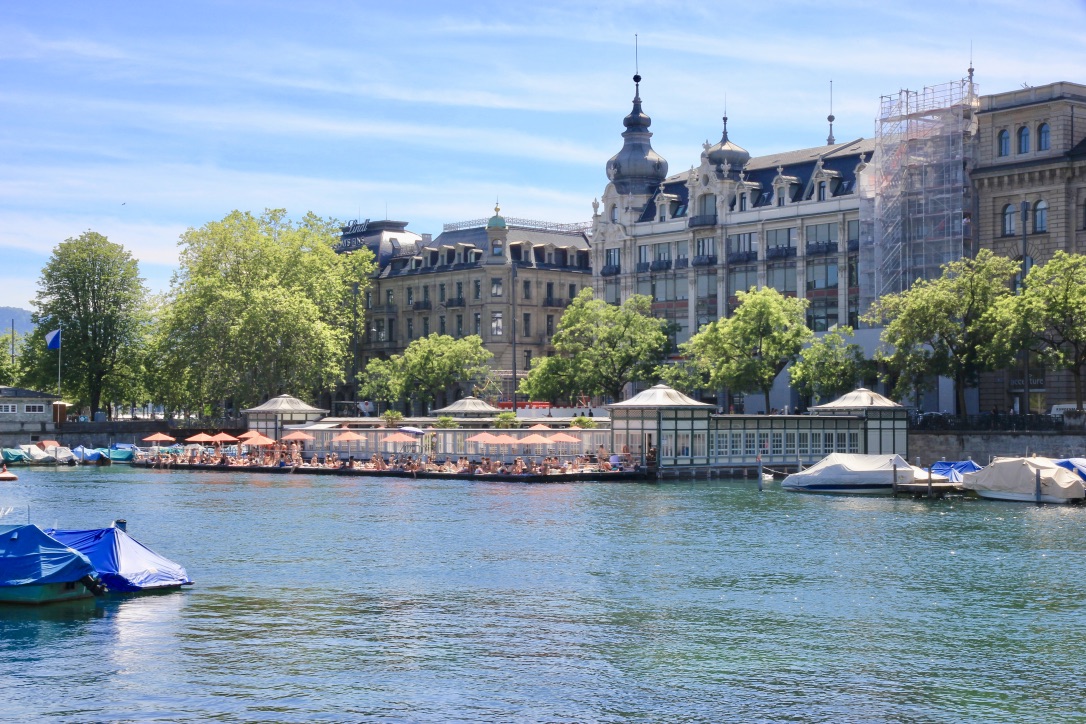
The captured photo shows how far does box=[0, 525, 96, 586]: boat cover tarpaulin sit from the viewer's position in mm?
41344

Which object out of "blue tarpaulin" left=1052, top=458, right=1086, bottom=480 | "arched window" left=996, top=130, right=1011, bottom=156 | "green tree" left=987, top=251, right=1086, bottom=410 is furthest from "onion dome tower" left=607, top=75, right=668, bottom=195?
"blue tarpaulin" left=1052, top=458, right=1086, bottom=480

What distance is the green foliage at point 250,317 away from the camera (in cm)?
12500

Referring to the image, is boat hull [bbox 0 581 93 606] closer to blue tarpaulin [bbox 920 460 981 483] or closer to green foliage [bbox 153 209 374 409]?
blue tarpaulin [bbox 920 460 981 483]

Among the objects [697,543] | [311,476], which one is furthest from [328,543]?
[311,476]

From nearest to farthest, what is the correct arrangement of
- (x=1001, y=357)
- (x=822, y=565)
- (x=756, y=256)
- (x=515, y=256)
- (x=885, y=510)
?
1. (x=822, y=565)
2. (x=885, y=510)
3. (x=1001, y=357)
4. (x=756, y=256)
5. (x=515, y=256)

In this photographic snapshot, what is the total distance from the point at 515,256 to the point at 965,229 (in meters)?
61.8

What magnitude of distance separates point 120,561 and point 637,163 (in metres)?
108

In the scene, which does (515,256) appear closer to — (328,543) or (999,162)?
(999,162)

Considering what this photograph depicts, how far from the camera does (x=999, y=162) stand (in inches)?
4154

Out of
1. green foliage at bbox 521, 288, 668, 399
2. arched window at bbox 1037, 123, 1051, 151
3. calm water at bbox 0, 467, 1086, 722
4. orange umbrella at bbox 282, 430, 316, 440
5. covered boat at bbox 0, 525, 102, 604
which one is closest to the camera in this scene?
calm water at bbox 0, 467, 1086, 722

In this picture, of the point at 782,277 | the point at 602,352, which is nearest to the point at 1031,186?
the point at 782,277

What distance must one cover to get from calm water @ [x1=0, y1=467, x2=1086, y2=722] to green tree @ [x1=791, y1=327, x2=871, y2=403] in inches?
1452

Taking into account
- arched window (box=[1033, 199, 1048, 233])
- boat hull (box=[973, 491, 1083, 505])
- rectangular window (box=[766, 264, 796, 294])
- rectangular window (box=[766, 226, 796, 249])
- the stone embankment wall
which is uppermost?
rectangular window (box=[766, 226, 796, 249])

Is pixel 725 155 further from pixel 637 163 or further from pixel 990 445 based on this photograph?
pixel 990 445
